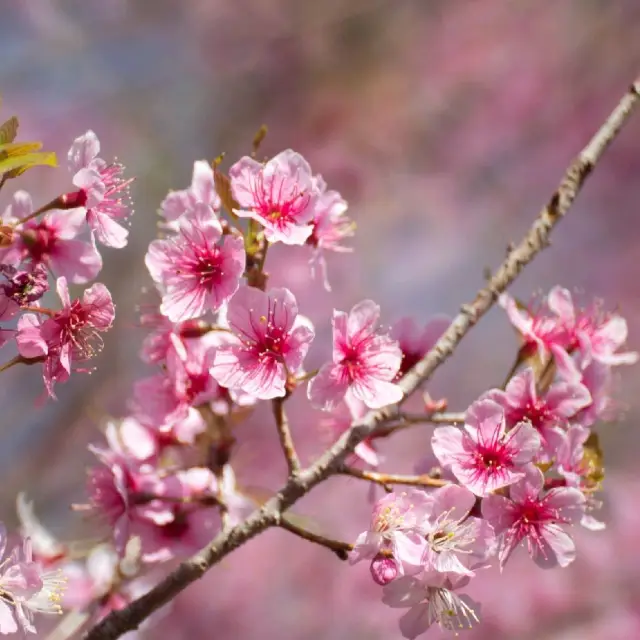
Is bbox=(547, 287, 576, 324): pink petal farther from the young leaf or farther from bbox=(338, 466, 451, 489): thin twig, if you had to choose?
the young leaf

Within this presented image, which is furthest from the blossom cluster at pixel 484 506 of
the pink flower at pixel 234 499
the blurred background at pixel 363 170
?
the blurred background at pixel 363 170

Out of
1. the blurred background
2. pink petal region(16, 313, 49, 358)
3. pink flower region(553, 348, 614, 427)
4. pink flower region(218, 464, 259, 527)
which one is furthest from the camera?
the blurred background

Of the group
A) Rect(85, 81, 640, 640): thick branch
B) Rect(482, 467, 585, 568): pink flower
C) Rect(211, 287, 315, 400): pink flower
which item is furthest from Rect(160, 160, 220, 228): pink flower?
Rect(482, 467, 585, 568): pink flower

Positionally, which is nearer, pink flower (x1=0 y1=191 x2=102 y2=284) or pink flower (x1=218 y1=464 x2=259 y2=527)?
pink flower (x1=0 y1=191 x2=102 y2=284)

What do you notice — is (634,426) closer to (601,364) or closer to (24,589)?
(601,364)

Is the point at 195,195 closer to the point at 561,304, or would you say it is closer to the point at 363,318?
the point at 363,318

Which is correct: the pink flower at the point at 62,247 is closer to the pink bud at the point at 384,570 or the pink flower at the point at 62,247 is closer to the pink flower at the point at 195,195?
the pink flower at the point at 195,195

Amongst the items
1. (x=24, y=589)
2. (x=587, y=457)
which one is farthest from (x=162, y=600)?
(x=587, y=457)
